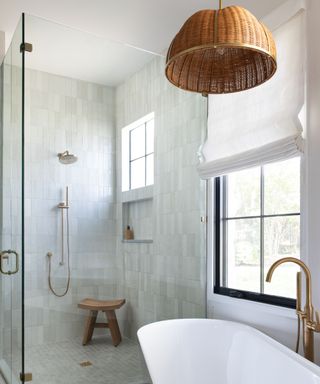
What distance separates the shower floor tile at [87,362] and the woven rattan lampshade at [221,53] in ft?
6.01

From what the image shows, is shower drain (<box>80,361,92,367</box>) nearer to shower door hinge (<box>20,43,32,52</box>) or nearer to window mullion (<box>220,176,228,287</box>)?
window mullion (<box>220,176,228,287</box>)

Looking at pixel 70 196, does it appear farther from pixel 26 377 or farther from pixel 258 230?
pixel 258 230

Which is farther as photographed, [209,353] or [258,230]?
[258,230]

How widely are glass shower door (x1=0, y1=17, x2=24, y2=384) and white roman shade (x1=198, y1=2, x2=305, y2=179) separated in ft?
4.64

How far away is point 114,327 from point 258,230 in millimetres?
1238

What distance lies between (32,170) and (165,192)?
3.30 feet

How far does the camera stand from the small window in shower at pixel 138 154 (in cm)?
290

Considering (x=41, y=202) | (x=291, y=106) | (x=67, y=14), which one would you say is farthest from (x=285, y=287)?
(x=67, y=14)

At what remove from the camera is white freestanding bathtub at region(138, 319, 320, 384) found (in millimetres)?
2258

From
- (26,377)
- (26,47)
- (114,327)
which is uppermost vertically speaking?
(26,47)

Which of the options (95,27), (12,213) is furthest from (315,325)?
(95,27)

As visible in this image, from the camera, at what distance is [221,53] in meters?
1.74

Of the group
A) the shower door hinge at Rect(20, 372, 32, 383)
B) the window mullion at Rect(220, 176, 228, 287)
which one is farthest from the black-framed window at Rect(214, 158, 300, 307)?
the shower door hinge at Rect(20, 372, 32, 383)

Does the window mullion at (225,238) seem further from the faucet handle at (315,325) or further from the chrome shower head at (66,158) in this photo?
the chrome shower head at (66,158)
